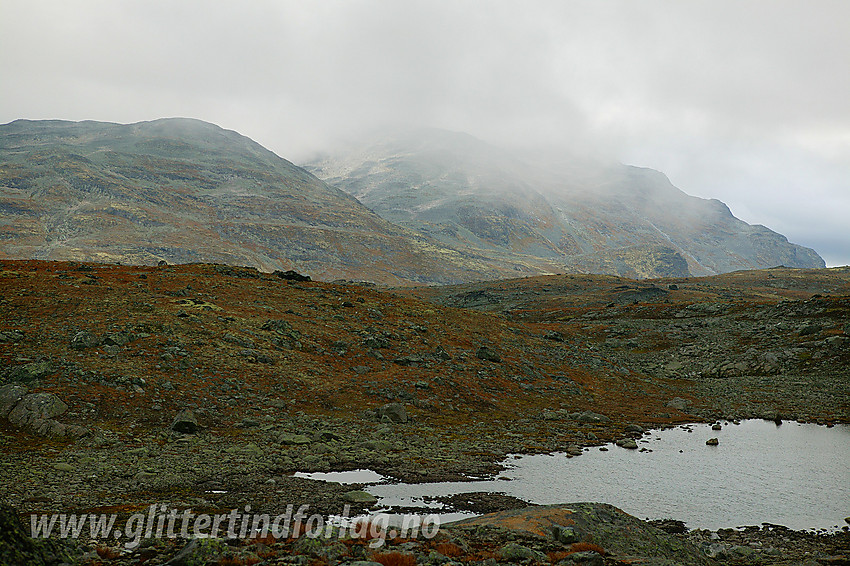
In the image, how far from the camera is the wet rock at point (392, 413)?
3934 cm

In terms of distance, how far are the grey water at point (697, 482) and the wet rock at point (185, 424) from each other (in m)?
9.70

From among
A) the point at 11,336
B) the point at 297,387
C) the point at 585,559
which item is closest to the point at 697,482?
the point at 585,559

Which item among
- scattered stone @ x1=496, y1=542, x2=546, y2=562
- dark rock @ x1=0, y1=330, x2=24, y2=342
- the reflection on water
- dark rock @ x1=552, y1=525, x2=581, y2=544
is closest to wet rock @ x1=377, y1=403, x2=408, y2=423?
the reflection on water

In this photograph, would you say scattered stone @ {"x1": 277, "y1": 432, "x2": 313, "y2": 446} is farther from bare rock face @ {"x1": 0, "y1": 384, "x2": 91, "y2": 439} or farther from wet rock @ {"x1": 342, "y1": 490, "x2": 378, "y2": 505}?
bare rock face @ {"x1": 0, "y1": 384, "x2": 91, "y2": 439}

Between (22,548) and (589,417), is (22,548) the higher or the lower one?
the higher one

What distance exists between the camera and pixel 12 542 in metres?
11.6

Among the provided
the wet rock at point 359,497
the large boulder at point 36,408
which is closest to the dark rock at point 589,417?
the wet rock at point 359,497

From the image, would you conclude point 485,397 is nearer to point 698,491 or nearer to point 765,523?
point 698,491

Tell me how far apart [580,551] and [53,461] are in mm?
24480

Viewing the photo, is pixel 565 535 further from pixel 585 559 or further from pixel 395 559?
pixel 395 559

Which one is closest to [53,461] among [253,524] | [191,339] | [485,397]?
[253,524]

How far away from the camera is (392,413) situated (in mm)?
39688

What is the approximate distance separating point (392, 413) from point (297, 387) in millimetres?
8585

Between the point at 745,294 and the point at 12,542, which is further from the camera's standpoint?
the point at 745,294
